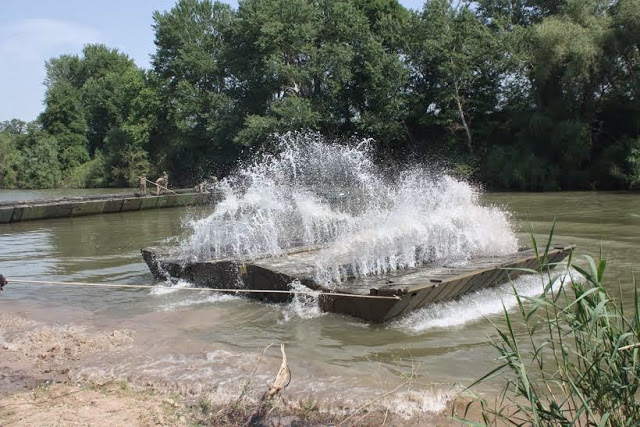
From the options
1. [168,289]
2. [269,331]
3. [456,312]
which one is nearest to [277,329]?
[269,331]

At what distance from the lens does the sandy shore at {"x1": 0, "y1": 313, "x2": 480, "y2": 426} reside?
15.2ft

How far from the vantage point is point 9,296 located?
1020 centimetres

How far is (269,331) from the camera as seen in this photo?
24.2 feet

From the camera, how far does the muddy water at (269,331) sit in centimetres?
570

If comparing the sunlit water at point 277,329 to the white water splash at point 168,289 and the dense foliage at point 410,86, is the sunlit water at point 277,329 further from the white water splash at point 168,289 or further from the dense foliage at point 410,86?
the dense foliage at point 410,86

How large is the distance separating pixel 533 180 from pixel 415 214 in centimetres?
2125

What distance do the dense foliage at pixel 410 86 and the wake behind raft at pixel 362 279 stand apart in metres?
21.1

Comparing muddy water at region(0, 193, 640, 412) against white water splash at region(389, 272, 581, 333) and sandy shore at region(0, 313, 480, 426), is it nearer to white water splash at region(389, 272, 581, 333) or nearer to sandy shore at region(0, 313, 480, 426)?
white water splash at region(389, 272, 581, 333)

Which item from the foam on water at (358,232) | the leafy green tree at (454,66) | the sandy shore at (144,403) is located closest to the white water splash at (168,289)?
the foam on water at (358,232)

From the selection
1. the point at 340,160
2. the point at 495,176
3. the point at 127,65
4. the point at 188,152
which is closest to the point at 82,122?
the point at 127,65

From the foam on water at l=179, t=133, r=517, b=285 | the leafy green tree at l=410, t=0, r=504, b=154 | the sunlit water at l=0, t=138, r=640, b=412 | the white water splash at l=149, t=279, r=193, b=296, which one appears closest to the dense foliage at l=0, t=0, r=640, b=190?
the leafy green tree at l=410, t=0, r=504, b=154

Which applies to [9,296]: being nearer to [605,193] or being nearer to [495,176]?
[605,193]

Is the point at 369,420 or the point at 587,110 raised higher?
the point at 587,110

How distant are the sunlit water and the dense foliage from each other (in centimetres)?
1583
